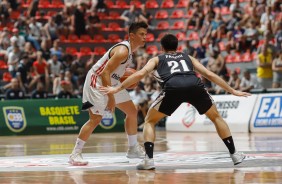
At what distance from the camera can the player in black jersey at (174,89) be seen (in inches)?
459

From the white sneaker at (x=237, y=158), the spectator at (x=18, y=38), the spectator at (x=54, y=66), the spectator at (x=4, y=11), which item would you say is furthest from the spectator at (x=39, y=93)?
the white sneaker at (x=237, y=158)

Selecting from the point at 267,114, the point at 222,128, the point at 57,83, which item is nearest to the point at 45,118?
the point at 57,83

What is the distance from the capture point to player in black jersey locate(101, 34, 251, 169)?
11.7 metres

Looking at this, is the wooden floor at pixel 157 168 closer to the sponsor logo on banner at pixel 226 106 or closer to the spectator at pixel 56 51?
the sponsor logo on banner at pixel 226 106

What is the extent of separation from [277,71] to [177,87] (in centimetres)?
1507

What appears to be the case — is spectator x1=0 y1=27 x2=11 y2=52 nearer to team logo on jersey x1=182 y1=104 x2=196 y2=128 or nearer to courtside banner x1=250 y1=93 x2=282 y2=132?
team logo on jersey x1=182 y1=104 x2=196 y2=128

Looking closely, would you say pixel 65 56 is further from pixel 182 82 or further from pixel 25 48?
pixel 182 82

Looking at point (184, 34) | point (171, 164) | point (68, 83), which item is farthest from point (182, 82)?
point (184, 34)

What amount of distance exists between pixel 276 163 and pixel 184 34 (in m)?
22.3

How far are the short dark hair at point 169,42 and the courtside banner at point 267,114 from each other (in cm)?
1234

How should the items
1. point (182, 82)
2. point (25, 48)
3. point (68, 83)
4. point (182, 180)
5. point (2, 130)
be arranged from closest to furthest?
point (182, 180)
point (182, 82)
point (2, 130)
point (68, 83)
point (25, 48)

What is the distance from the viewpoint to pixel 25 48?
3078 centimetres

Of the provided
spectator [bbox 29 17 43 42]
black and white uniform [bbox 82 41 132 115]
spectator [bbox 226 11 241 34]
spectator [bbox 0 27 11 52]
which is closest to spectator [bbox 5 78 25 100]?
spectator [bbox 0 27 11 52]

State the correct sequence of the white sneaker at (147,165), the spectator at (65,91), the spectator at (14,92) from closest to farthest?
the white sneaker at (147,165), the spectator at (14,92), the spectator at (65,91)
